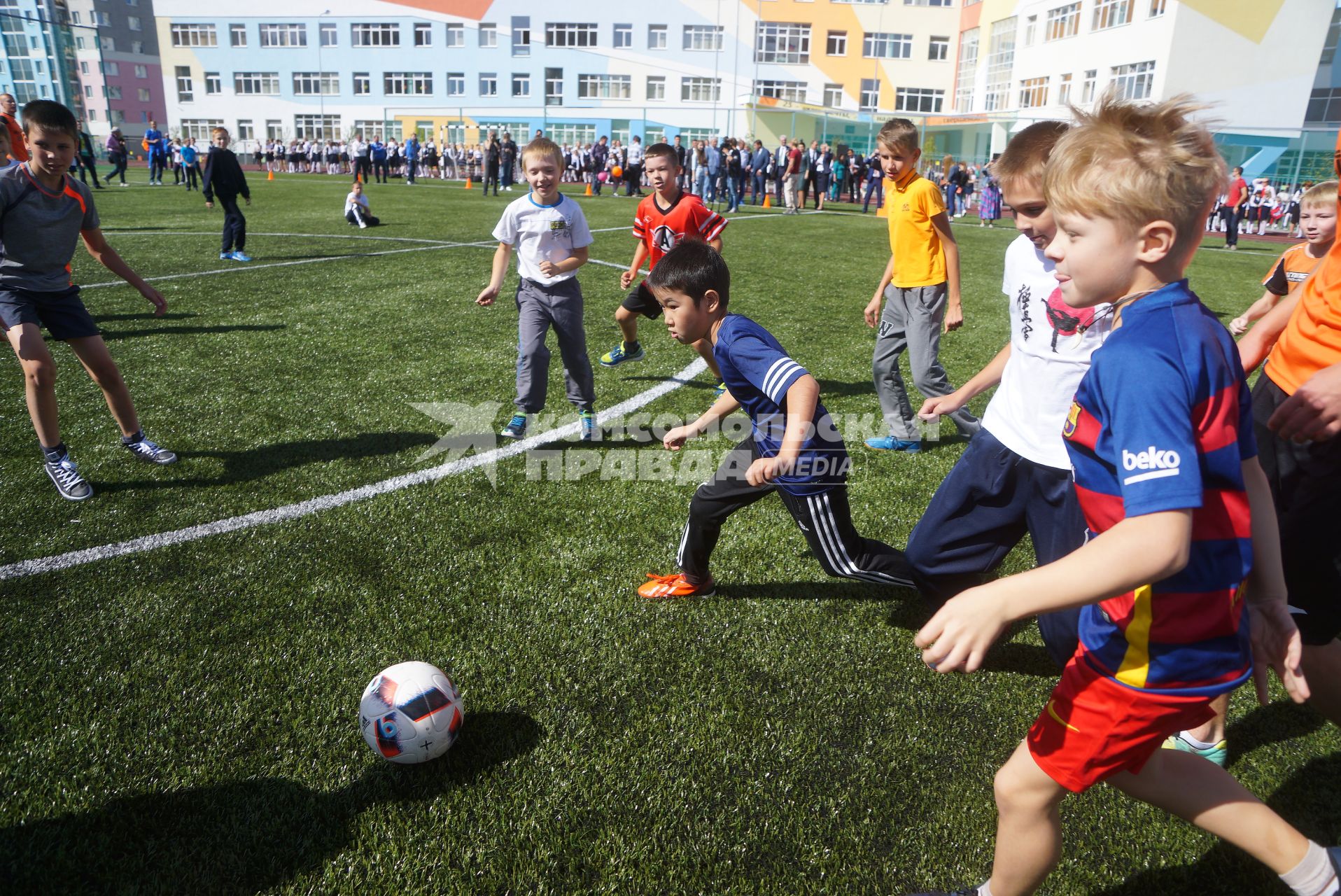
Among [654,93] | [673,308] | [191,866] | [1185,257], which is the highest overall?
[654,93]

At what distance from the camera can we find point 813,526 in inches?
126

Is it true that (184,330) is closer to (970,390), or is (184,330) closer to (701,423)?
(701,423)

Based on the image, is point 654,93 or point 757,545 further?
point 654,93

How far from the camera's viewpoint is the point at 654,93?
176ft

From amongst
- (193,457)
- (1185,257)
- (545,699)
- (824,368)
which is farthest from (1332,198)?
(193,457)

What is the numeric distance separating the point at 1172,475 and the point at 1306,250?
4.92 metres

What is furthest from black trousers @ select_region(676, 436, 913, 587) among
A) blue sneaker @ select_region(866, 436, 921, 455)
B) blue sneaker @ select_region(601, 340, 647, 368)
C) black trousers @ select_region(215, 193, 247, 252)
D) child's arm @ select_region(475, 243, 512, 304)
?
black trousers @ select_region(215, 193, 247, 252)

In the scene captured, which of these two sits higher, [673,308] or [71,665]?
[673,308]

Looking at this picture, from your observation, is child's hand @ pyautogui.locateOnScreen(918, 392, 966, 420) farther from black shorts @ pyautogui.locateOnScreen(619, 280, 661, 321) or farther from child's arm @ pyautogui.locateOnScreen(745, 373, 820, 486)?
black shorts @ pyautogui.locateOnScreen(619, 280, 661, 321)

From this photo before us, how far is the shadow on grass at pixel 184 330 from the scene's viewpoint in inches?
315

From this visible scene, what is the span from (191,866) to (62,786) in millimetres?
612

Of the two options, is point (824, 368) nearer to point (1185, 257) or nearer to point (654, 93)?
point (1185, 257)

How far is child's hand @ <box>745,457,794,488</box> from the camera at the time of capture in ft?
8.86

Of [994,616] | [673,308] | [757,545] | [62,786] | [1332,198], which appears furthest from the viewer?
[1332,198]
